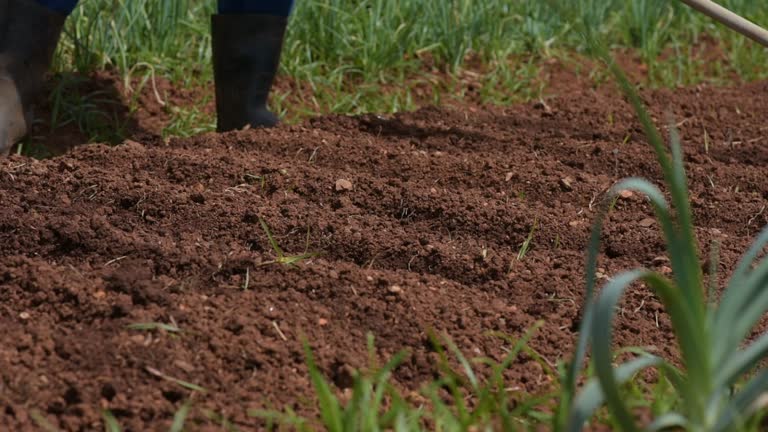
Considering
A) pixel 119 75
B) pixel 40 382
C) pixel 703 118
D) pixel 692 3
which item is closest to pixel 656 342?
pixel 692 3

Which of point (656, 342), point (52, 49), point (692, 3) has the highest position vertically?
point (692, 3)

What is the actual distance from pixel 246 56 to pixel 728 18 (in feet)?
4.34

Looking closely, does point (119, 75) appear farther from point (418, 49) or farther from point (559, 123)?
point (559, 123)

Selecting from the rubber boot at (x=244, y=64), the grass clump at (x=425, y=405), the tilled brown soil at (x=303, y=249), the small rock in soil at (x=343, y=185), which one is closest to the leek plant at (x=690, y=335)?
the grass clump at (x=425, y=405)

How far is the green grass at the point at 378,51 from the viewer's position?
328 centimetres

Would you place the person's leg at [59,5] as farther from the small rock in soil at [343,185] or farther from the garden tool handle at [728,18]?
the garden tool handle at [728,18]

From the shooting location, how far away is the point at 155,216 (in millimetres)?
2143

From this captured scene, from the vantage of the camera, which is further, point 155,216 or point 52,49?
point 52,49

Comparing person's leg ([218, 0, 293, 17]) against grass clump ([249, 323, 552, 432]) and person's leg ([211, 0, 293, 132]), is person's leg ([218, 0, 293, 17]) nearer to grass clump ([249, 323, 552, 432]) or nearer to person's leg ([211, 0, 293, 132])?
person's leg ([211, 0, 293, 132])

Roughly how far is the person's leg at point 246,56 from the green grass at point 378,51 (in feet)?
0.67

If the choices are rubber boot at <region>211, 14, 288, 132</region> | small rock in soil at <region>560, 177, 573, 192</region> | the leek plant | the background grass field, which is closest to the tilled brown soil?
small rock in soil at <region>560, 177, 573, 192</region>

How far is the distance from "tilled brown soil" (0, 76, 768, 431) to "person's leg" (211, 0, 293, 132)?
0.78ft

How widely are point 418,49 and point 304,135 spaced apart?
1104 millimetres

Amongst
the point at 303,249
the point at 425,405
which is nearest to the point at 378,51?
the point at 303,249
